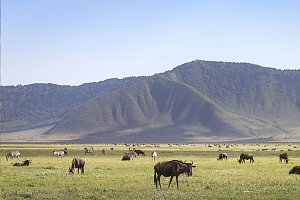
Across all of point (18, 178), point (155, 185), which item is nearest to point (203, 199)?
point (155, 185)

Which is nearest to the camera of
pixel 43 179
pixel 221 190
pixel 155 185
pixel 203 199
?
pixel 203 199

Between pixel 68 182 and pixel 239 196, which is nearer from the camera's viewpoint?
pixel 239 196

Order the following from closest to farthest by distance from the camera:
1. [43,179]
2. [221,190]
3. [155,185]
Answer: [221,190], [155,185], [43,179]

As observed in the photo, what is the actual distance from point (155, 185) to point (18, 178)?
29.9 ft

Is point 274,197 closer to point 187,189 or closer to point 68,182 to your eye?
point 187,189

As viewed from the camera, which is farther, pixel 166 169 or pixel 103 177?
pixel 103 177

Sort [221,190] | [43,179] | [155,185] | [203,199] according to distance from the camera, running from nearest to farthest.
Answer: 1. [203,199]
2. [221,190]
3. [155,185]
4. [43,179]

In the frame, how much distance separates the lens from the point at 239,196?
19.5 meters

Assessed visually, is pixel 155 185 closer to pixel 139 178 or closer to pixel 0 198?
pixel 139 178

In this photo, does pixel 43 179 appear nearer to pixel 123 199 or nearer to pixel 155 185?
pixel 155 185

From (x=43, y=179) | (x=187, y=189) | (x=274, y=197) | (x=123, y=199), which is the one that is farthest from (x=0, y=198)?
(x=274, y=197)

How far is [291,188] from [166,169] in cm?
636

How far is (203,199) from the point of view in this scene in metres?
18.7

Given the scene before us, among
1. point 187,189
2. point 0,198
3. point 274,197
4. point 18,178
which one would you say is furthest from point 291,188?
point 18,178
